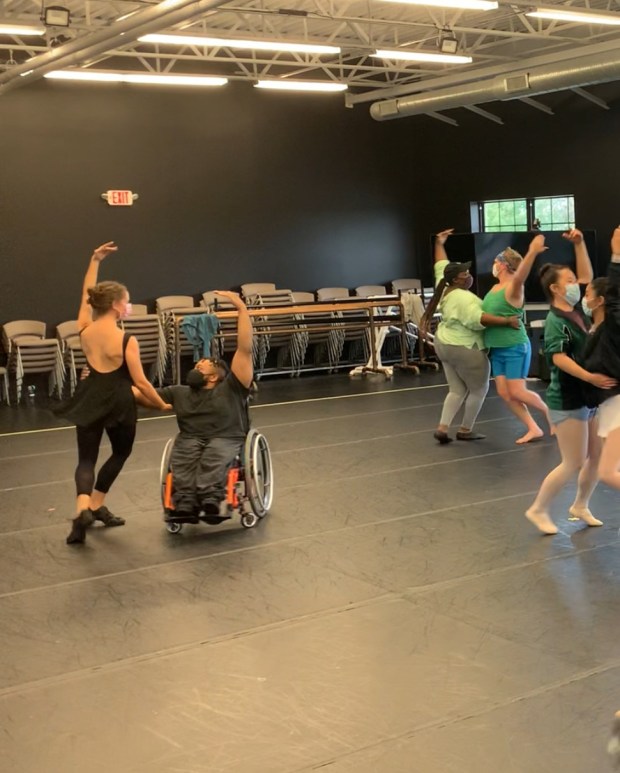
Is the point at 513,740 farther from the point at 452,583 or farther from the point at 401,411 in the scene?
the point at 401,411

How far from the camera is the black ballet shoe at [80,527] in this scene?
5.73 meters

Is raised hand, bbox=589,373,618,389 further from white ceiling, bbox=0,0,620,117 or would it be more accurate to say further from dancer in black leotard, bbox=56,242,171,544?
white ceiling, bbox=0,0,620,117

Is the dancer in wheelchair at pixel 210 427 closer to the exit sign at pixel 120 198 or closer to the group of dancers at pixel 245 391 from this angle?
the group of dancers at pixel 245 391

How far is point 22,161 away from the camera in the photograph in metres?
14.0

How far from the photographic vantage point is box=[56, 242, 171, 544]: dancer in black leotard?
5.77 meters

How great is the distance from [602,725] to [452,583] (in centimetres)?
156

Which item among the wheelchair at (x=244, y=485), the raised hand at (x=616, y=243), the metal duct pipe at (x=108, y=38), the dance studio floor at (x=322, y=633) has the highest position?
the metal duct pipe at (x=108, y=38)

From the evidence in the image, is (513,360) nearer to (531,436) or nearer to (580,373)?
(531,436)

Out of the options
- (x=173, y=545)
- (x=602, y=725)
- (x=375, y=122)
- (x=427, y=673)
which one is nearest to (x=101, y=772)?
(x=427, y=673)

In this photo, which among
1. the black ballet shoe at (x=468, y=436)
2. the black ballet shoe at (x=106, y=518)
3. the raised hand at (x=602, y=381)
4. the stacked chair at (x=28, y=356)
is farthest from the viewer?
the stacked chair at (x=28, y=356)

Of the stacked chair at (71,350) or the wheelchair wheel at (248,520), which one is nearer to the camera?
the wheelchair wheel at (248,520)

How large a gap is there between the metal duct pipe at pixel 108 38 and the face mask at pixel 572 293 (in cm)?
511

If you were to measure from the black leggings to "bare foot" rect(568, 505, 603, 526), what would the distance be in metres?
2.44

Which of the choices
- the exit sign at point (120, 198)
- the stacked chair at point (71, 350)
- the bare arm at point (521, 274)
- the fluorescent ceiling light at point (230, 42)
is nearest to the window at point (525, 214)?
the fluorescent ceiling light at point (230, 42)
